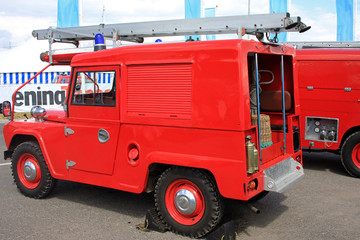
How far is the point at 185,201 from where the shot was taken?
438cm

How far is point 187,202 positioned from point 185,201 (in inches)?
1.1

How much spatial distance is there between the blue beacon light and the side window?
352mm

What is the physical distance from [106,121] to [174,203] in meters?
1.38

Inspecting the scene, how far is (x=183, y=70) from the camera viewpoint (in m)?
4.35

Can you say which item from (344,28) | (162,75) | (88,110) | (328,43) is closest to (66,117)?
(88,110)

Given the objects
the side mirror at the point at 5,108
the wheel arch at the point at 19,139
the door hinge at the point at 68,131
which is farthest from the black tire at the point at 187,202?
the side mirror at the point at 5,108

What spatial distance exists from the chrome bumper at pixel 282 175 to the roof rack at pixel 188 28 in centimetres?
157

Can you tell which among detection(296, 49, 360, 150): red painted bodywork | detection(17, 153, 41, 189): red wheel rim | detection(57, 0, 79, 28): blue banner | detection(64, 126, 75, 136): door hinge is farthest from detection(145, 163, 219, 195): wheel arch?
detection(57, 0, 79, 28): blue banner

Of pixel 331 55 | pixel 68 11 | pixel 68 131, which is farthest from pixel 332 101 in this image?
pixel 68 11

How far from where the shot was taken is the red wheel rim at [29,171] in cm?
581

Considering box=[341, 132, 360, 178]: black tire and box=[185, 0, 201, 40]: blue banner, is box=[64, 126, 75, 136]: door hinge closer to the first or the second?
box=[341, 132, 360, 178]: black tire

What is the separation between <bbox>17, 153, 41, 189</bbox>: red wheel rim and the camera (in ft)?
19.1

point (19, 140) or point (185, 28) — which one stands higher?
point (185, 28)

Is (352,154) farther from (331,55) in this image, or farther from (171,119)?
(171,119)
